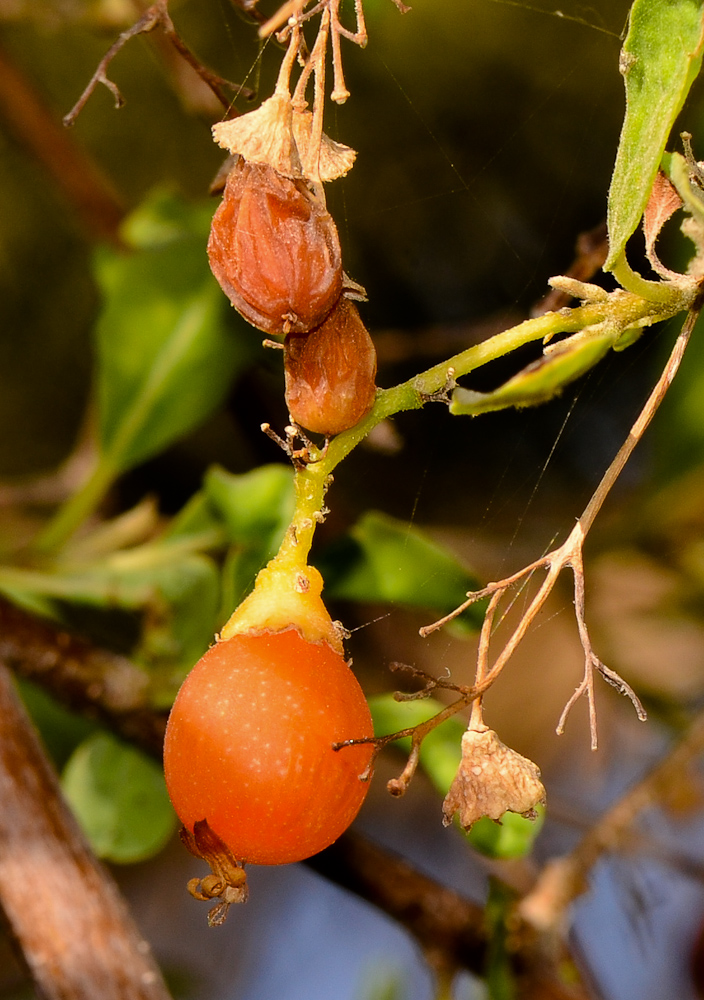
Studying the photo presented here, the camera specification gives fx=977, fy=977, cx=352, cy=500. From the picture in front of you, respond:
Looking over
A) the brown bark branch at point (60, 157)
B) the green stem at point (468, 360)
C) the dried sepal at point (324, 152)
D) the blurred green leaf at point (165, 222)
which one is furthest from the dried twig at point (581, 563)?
the brown bark branch at point (60, 157)

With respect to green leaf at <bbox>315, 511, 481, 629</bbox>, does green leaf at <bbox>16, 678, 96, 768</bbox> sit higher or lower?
lower

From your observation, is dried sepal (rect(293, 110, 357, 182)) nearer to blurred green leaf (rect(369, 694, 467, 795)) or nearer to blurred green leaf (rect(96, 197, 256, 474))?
blurred green leaf (rect(369, 694, 467, 795))

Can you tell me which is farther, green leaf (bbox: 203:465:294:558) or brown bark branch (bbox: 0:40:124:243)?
brown bark branch (bbox: 0:40:124:243)

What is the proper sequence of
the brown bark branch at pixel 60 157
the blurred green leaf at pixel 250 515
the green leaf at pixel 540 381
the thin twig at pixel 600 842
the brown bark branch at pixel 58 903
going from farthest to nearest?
1. the brown bark branch at pixel 60 157
2. the thin twig at pixel 600 842
3. the blurred green leaf at pixel 250 515
4. the brown bark branch at pixel 58 903
5. the green leaf at pixel 540 381

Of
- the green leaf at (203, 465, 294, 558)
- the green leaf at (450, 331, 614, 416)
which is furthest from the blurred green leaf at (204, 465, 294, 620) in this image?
the green leaf at (450, 331, 614, 416)

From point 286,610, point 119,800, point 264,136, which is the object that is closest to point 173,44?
point 264,136

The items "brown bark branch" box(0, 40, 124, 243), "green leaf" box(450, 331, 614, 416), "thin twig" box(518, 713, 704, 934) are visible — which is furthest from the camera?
"brown bark branch" box(0, 40, 124, 243)

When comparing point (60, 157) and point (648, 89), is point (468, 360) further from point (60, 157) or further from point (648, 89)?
point (60, 157)

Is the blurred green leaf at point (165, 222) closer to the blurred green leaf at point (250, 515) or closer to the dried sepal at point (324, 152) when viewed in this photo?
the blurred green leaf at point (250, 515)
